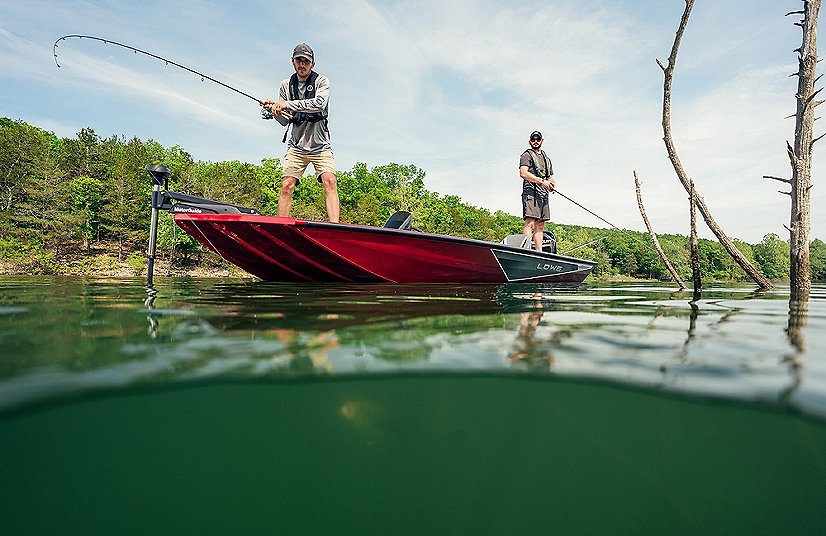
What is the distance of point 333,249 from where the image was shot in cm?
534

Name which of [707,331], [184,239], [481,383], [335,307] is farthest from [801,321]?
[184,239]

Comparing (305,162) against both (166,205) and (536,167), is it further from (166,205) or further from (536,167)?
(536,167)

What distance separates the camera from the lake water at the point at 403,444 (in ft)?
2.59

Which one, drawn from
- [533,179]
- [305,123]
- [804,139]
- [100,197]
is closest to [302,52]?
[305,123]

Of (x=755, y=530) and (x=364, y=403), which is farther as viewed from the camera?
(x=364, y=403)

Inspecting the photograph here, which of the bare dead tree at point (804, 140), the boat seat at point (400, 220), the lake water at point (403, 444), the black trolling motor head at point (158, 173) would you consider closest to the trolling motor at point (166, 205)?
the black trolling motor head at point (158, 173)

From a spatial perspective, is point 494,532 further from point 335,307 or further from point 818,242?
point 818,242

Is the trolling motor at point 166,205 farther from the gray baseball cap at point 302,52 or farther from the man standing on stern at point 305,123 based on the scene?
the gray baseball cap at point 302,52

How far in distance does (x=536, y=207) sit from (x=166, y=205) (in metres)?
5.64

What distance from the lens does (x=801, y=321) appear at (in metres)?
2.36

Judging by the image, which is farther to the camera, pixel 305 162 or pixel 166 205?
pixel 305 162

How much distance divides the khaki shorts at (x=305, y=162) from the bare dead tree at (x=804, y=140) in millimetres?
5735

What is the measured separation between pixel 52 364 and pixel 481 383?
102 centimetres

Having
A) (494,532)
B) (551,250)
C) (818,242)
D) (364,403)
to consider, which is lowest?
(494,532)
